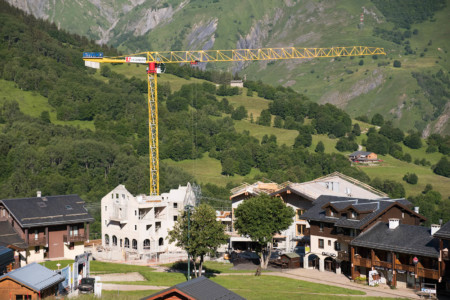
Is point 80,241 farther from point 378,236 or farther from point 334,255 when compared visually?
point 378,236

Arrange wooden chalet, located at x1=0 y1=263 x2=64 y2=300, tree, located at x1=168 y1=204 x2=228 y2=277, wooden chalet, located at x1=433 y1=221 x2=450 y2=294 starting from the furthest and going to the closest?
tree, located at x1=168 y1=204 x2=228 y2=277 → wooden chalet, located at x1=433 y1=221 x2=450 y2=294 → wooden chalet, located at x1=0 y1=263 x2=64 y2=300

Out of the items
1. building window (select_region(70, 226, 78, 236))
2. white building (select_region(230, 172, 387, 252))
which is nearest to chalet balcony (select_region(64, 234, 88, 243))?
building window (select_region(70, 226, 78, 236))

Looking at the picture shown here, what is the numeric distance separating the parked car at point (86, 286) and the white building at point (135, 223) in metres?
25.3

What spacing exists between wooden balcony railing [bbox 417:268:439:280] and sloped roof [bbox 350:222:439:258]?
1492 millimetres

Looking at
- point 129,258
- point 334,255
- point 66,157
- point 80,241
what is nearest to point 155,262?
point 129,258

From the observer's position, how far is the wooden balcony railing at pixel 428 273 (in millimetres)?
65062

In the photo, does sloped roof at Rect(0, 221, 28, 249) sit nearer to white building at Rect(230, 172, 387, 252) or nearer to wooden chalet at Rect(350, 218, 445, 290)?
white building at Rect(230, 172, 387, 252)

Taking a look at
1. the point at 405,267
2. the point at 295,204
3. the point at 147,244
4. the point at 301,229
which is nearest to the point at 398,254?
the point at 405,267

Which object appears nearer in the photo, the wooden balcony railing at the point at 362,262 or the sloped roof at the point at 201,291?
the sloped roof at the point at 201,291

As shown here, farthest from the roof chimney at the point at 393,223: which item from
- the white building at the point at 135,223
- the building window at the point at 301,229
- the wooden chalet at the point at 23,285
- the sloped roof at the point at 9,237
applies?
the sloped roof at the point at 9,237

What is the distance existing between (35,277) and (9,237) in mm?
26620

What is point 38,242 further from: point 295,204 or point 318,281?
point 295,204

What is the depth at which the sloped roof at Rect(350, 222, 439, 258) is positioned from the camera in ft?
220

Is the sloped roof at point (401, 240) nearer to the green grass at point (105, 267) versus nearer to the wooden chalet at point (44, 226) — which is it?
the green grass at point (105, 267)
